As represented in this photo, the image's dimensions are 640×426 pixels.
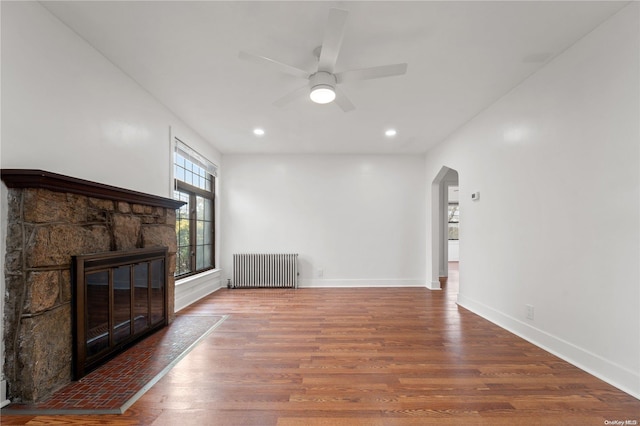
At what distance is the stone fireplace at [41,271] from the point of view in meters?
1.75

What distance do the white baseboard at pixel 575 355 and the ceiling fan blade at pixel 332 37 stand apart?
2943mm

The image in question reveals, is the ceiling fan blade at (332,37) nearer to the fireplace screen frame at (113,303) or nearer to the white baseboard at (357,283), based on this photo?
the fireplace screen frame at (113,303)

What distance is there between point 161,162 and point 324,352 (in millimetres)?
2864

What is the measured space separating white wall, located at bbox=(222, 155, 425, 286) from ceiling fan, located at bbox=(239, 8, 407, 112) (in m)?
3.08

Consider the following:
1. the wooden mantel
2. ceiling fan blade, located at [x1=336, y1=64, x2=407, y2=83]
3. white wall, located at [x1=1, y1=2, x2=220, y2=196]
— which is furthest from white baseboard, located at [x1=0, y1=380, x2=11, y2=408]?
ceiling fan blade, located at [x1=336, y1=64, x2=407, y2=83]

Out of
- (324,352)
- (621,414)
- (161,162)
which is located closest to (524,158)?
(621,414)

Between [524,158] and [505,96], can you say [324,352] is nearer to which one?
[524,158]

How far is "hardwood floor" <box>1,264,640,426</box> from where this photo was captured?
1706 millimetres

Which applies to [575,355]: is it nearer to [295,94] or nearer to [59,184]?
[295,94]

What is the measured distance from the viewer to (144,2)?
1933 millimetres

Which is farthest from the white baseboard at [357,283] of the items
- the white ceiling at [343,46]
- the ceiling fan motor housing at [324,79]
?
the ceiling fan motor housing at [324,79]

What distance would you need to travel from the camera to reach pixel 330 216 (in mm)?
5695

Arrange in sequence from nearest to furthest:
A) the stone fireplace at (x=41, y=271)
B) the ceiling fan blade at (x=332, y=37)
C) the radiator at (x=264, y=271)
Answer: the ceiling fan blade at (x=332, y=37) < the stone fireplace at (x=41, y=271) < the radiator at (x=264, y=271)

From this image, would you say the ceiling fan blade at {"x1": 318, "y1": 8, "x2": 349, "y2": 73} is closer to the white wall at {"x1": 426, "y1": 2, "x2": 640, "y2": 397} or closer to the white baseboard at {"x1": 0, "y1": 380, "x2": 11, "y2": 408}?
the white wall at {"x1": 426, "y1": 2, "x2": 640, "y2": 397}
